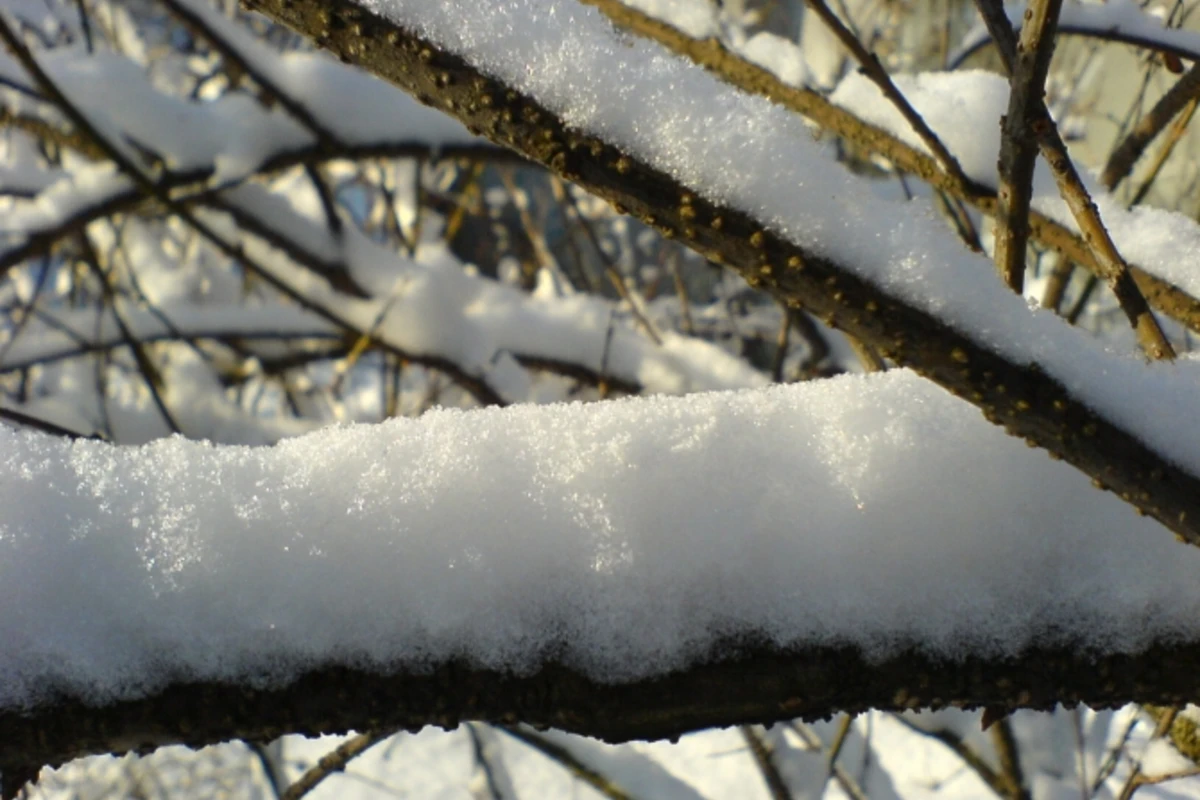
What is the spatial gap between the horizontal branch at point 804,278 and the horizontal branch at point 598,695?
0.10 m

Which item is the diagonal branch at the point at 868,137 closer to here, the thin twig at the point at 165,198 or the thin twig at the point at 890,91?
the thin twig at the point at 890,91

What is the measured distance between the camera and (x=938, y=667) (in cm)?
46

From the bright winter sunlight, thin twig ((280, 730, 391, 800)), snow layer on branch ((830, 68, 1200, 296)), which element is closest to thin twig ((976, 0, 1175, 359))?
the bright winter sunlight

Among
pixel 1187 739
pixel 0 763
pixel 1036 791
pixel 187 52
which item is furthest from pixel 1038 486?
pixel 187 52

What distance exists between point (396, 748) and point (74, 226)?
1.77 metres

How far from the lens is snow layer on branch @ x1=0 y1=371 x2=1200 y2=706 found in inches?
17.3

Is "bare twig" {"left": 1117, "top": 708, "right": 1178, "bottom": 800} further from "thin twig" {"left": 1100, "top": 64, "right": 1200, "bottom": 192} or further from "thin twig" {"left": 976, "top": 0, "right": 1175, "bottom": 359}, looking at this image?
"thin twig" {"left": 1100, "top": 64, "right": 1200, "bottom": 192}

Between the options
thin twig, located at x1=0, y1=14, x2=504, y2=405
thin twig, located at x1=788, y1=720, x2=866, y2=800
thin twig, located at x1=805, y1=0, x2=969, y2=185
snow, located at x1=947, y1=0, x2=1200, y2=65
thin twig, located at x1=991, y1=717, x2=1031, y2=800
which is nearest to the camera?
thin twig, located at x1=805, y1=0, x2=969, y2=185

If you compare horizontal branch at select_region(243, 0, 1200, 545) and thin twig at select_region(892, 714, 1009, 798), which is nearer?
horizontal branch at select_region(243, 0, 1200, 545)

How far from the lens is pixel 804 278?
43 cm

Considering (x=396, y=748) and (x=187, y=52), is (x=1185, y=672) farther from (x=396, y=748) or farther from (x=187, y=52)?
(x=187, y=52)

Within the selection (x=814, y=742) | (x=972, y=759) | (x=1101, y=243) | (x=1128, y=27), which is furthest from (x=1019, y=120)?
(x=814, y=742)

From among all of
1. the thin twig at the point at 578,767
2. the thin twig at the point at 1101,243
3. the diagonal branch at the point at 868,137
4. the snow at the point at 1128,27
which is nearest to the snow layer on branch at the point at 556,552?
the thin twig at the point at 1101,243

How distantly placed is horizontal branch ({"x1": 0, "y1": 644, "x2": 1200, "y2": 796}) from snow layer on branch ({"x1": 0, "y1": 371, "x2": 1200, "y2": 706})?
10mm
